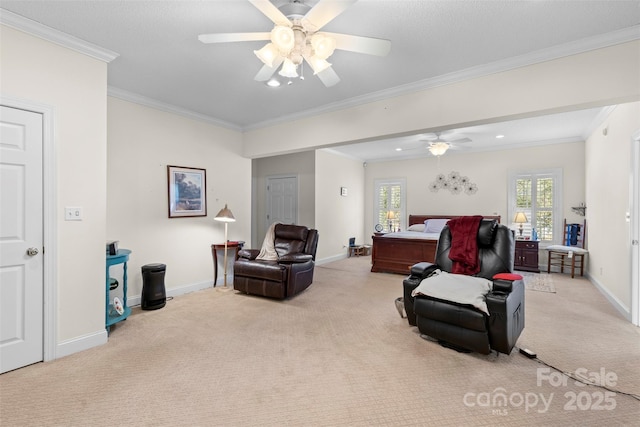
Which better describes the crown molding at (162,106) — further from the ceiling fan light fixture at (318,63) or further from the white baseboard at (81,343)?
the ceiling fan light fixture at (318,63)

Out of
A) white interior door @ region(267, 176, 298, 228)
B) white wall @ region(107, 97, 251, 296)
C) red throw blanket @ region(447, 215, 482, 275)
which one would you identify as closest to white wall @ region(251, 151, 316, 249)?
white interior door @ region(267, 176, 298, 228)

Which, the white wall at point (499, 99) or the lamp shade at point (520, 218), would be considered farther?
the lamp shade at point (520, 218)

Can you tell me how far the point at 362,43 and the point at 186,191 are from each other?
341cm

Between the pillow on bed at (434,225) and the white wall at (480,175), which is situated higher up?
the white wall at (480,175)

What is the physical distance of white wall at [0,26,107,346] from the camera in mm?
2375

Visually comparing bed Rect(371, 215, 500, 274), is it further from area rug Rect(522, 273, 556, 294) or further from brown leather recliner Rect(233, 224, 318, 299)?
brown leather recliner Rect(233, 224, 318, 299)

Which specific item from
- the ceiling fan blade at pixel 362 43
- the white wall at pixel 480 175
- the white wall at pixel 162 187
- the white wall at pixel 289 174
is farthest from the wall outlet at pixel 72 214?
the white wall at pixel 480 175

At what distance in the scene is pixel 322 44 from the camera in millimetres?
1928

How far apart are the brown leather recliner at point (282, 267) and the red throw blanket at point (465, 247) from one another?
199cm

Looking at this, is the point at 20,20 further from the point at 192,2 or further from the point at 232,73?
the point at 232,73

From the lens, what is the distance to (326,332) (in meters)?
3.03

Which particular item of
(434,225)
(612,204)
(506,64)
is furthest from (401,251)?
(506,64)

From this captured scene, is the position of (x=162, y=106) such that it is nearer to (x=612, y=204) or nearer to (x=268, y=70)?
(x=268, y=70)

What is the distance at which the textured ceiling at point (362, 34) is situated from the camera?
2.14m
